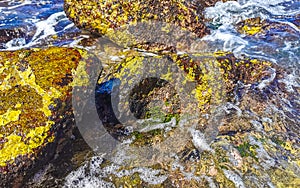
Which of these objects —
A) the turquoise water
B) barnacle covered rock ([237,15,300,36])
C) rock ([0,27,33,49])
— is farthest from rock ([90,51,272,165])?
rock ([0,27,33,49])

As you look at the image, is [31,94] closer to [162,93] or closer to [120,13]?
[162,93]

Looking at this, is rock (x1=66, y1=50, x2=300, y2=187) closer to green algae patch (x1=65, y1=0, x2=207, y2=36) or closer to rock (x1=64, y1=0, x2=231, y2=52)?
rock (x1=64, y1=0, x2=231, y2=52)

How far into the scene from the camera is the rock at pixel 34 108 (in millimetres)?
3424

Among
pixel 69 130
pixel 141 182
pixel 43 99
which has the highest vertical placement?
pixel 43 99

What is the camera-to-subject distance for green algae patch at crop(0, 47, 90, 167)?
3.46 m

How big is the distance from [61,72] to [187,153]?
87.9 inches

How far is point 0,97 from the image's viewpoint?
12.2 feet

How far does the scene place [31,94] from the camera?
380cm

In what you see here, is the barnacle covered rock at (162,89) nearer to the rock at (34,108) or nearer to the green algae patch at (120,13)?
the rock at (34,108)

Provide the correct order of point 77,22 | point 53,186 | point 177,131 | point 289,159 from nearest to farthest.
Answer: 1. point 53,186
2. point 289,159
3. point 177,131
4. point 77,22

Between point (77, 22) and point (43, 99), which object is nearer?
point (43, 99)

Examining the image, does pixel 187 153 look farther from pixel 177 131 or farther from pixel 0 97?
pixel 0 97

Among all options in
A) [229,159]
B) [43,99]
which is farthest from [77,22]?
[229,159]

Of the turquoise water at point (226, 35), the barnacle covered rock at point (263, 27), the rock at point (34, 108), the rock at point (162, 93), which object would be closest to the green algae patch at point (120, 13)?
the turquoise water at point (226, 35)
